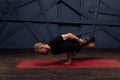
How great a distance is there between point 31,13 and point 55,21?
0.75 meters

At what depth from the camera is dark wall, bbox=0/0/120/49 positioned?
8602 mm

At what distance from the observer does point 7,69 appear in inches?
216

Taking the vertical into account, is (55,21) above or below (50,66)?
above

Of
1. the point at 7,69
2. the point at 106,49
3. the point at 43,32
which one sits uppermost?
the point at 43,32

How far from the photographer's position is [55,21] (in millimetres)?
8656

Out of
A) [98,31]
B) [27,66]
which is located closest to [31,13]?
[98,31]

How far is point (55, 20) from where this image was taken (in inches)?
340

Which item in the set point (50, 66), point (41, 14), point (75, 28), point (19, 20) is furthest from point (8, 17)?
point (50, 66)

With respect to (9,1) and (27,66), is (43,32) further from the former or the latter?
(27,66)

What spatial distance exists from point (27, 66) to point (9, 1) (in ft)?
11.2

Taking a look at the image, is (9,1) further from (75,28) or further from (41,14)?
(75,28)

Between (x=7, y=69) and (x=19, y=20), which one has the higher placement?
(x=19, y=20)

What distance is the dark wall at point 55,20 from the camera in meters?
8.60

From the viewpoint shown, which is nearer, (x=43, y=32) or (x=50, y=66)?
(x=50, y=66)
